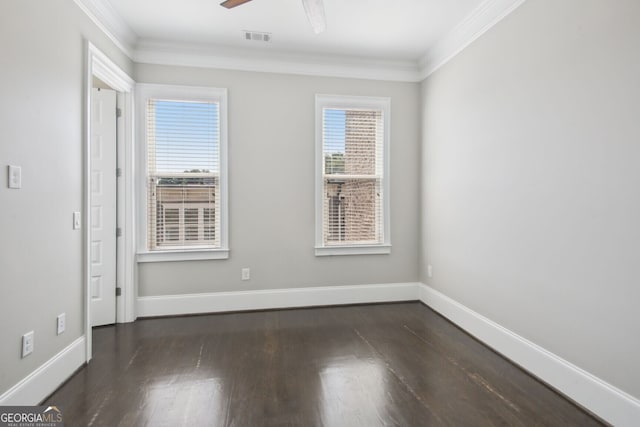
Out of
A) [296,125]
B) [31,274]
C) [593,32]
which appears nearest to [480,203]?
[593,32]

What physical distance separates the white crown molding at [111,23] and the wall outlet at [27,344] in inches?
89.0

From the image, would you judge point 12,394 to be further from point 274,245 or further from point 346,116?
point 346,116

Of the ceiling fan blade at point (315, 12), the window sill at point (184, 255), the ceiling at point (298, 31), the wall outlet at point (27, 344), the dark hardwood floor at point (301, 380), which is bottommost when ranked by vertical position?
the dark hardwood floor at point (301, 380)

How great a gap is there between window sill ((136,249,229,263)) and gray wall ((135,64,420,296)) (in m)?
0.06

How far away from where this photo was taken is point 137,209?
3.44 meters

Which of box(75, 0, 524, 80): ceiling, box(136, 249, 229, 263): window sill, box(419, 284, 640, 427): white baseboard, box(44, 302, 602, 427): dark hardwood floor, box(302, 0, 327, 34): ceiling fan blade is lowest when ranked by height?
box(44, 302, 602, 427): dark hardwood floor

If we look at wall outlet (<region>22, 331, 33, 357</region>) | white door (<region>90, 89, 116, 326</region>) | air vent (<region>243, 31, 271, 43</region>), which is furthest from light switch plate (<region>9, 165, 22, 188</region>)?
air vent (<region>243, 31, 271, 43</region>)

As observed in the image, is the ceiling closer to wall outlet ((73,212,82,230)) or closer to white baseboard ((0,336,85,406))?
wall outlet ((73,212,82,230))

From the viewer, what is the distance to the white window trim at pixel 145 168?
11.3 feet

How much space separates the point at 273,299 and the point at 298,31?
9.14 feet

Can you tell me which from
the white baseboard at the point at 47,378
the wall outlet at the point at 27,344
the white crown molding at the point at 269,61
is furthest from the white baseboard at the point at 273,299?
Answer: the white crown molding at the point at 269,61

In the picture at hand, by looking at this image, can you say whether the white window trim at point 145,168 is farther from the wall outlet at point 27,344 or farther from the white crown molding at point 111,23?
the wall outlet at point 27,344

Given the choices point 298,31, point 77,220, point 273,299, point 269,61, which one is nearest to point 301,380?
point 273,299

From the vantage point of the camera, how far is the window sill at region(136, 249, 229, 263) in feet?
11.4
